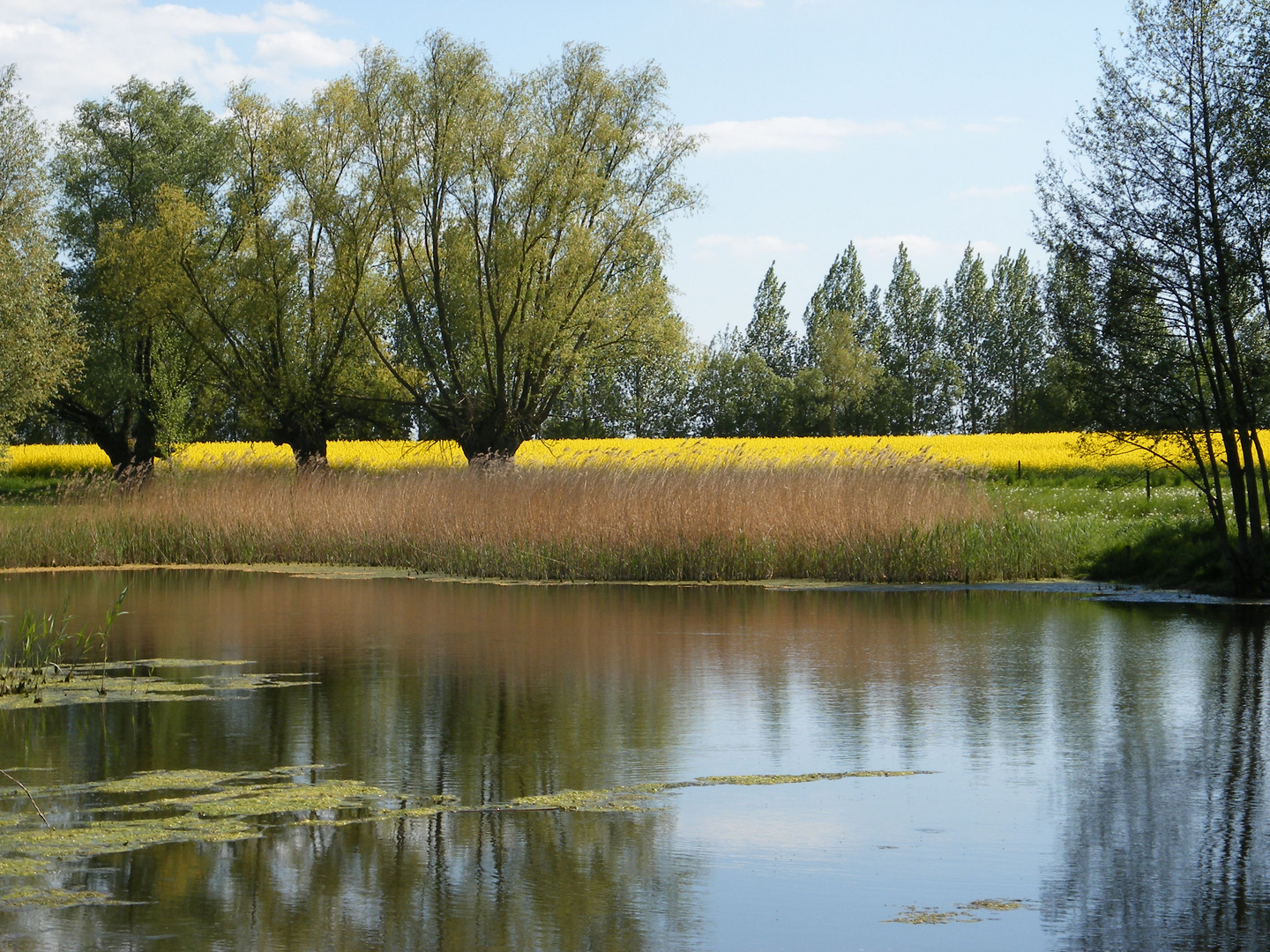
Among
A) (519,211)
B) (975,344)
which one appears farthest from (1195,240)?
(975,344)

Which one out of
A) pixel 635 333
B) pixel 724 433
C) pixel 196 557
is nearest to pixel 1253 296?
pixel 196 557

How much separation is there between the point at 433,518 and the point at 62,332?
56.1 feet

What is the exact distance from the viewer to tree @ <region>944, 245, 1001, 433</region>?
304 ft

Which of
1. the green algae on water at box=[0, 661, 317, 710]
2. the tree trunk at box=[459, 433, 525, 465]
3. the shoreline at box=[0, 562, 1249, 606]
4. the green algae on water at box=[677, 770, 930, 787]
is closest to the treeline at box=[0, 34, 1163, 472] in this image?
the tree trunk at box=[459, 433, 525, 465]

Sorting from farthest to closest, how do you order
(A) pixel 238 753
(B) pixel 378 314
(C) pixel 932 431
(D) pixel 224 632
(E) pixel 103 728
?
(C) pixel 932 431 → (B) pixel 378 314 → (D) pixel 224 632 → (E) pixel 103 728 → (A) pixel 238 753

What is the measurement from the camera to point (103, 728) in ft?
29.6

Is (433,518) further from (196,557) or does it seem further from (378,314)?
(378,314)

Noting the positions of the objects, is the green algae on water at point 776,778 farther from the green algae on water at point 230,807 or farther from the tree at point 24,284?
the tree at point 24,284

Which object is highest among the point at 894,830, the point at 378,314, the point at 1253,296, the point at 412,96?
the point at 412,96

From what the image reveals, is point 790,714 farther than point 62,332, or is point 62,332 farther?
point 62,332

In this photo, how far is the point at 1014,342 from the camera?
91.1 metres

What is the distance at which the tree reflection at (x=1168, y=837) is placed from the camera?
16.8 ft

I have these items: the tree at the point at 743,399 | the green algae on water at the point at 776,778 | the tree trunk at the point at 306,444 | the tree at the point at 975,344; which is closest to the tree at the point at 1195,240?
the green algae on water at the point at 776,778

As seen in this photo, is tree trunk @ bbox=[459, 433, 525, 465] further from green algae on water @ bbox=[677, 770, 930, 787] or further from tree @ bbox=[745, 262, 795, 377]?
tree @ bbox=[745, 262, 795, 377]
